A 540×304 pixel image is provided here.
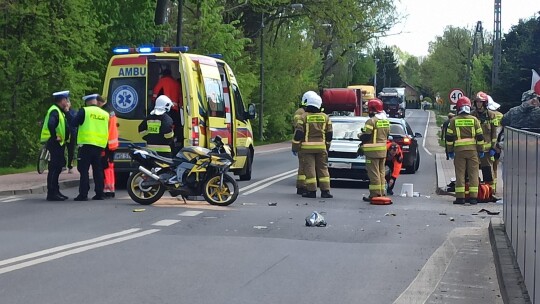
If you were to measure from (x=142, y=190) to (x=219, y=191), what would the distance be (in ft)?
4.10

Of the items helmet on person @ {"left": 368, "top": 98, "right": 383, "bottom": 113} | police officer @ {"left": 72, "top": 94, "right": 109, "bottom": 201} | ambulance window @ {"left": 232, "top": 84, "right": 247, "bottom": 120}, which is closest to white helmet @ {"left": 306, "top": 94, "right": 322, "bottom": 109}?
helmet on person @ {"left": 368, "top": 98, "right": 383, "bottom": 113}

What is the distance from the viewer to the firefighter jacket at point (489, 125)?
18000mm

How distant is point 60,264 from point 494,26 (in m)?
34.8

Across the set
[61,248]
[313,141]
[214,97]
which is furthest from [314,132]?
[61,248]

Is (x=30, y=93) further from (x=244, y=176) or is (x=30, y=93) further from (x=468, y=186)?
(x=468, y=186)

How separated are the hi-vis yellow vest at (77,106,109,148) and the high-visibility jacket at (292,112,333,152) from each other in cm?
355

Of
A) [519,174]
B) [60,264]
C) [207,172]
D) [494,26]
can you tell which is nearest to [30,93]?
[207,172]

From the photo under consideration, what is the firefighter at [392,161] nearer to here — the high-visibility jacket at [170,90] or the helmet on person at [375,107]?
the helmet on person at [375,107]

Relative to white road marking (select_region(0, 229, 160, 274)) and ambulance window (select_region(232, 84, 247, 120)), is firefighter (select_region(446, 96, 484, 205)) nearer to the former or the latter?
ambulance window (select_region(232, 84, 247, 120))

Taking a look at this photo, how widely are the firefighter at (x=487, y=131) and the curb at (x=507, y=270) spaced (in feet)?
21.2

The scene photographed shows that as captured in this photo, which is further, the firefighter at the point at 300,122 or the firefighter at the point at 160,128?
the firefighter at the point at 300,122

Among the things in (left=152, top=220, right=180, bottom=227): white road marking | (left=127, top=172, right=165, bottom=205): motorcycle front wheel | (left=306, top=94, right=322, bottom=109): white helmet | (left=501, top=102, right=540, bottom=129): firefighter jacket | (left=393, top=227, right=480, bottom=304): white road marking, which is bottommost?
(left=393, top=227, right=480, bottom=304): white road marking

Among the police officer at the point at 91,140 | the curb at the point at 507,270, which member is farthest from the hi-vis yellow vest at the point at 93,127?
the curb at the point at 507,270

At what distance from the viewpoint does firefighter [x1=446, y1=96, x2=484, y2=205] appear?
55.6 ft
